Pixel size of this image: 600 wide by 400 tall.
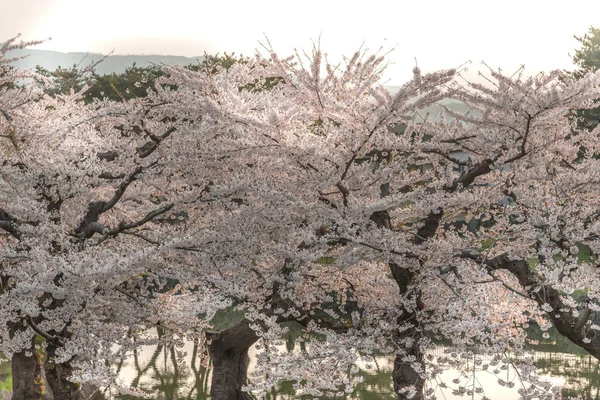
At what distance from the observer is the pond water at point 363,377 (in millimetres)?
15477

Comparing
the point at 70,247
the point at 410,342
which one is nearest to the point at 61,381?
the point at 70,247

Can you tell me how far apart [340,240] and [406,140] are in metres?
1.76

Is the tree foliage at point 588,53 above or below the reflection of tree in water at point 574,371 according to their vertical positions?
above

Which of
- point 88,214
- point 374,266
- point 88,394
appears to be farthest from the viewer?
point 88,394

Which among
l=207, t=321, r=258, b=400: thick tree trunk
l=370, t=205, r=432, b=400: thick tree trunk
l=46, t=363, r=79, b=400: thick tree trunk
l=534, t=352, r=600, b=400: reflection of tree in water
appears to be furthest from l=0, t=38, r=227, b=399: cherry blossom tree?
l=534, t=352, r=600, b=400: reflection of tree in water

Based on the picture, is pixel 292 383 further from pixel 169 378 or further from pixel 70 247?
pixel 70 247

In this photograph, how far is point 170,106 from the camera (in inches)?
388

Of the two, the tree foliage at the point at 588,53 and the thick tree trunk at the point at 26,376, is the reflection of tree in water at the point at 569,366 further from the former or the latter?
the tree foliage at the point at 588,53

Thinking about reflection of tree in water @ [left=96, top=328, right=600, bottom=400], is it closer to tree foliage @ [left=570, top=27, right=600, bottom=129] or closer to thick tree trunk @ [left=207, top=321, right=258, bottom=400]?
thick tree trunk @ [left=207, top=321, right=258, bottom=400]

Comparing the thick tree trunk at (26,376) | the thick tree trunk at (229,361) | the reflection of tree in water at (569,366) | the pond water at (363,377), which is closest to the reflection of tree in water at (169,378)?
the pond water at (363,377)

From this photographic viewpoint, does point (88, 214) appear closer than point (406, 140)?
No

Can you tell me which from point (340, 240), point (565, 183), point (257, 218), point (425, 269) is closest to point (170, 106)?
point (257, 218)

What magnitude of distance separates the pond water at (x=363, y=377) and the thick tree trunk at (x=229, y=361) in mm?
1284

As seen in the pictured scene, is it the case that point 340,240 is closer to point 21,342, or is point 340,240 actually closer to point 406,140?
point 406,140
